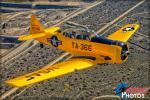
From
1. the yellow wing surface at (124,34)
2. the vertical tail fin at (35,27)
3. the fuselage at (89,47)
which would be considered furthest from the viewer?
the vertical tail fin at (35,27)

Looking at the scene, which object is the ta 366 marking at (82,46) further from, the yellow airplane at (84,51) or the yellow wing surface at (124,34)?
the yellow wing surface at (124,34)

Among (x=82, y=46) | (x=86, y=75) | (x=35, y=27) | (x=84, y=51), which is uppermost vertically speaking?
(x=35, y=27)

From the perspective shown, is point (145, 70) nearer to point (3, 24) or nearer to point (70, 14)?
point (70, 14)

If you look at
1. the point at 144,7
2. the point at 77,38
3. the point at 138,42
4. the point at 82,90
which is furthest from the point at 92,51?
the point at 144,7

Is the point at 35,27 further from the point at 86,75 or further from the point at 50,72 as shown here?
the point at 50,72

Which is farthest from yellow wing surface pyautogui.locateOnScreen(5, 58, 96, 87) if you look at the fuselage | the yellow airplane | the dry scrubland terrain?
the dry scrubland terrain

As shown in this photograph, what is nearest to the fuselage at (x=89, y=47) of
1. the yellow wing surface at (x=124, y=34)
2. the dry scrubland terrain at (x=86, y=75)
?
the dry scrubland terrain at (x=86, y=75)

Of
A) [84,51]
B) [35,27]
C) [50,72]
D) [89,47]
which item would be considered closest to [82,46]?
[84,51]

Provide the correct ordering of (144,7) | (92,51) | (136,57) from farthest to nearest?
(144,7), (136,57), (92,51)
